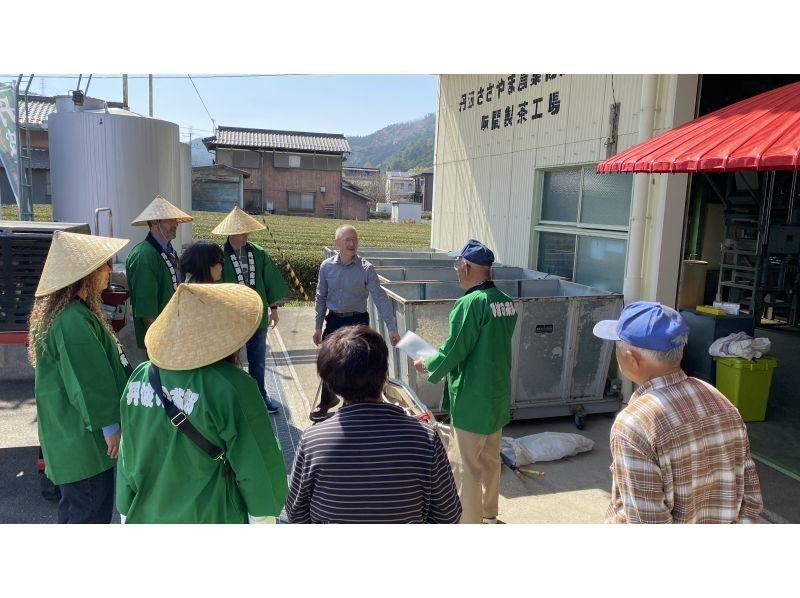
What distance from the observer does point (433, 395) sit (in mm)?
5336

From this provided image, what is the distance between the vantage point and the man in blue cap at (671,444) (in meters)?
1.77

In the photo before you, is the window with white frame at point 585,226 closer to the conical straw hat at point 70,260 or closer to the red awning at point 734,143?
the red awning at point 734,143

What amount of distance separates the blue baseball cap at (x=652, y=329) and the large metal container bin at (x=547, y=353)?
3214mm

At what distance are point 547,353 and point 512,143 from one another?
3.89 metres

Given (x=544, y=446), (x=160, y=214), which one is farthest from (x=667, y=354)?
(x=160, y=214)

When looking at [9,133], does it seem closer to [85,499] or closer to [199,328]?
[85,499]

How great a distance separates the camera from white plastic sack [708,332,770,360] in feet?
17.4

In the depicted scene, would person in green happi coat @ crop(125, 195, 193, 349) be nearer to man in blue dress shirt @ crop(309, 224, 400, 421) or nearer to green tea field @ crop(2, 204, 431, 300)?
man in blue dress shirt @ crop(309, 224, 400, 421)

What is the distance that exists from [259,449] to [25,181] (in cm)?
694

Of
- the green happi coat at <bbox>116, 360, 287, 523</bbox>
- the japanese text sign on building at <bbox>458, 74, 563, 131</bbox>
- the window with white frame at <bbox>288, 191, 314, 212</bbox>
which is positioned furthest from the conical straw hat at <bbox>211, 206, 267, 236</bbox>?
the window with white frame at <bbox>288, 191, 314, 212</bbox>

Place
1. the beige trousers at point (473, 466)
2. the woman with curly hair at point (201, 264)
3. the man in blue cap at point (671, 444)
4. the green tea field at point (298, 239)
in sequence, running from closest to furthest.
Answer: the man in blue cap at point (671, 444), the beige trousers at point (473, 466), the woman with curly hair at point (201, 264), the green tea field at point (298, 239)

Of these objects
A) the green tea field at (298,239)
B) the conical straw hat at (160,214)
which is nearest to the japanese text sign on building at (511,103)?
the conical straw hat at (160,214)

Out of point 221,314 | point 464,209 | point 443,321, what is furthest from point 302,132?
point 221,314

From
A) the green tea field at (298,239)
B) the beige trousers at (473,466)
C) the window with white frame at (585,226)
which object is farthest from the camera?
the green tea field at (298,239)
